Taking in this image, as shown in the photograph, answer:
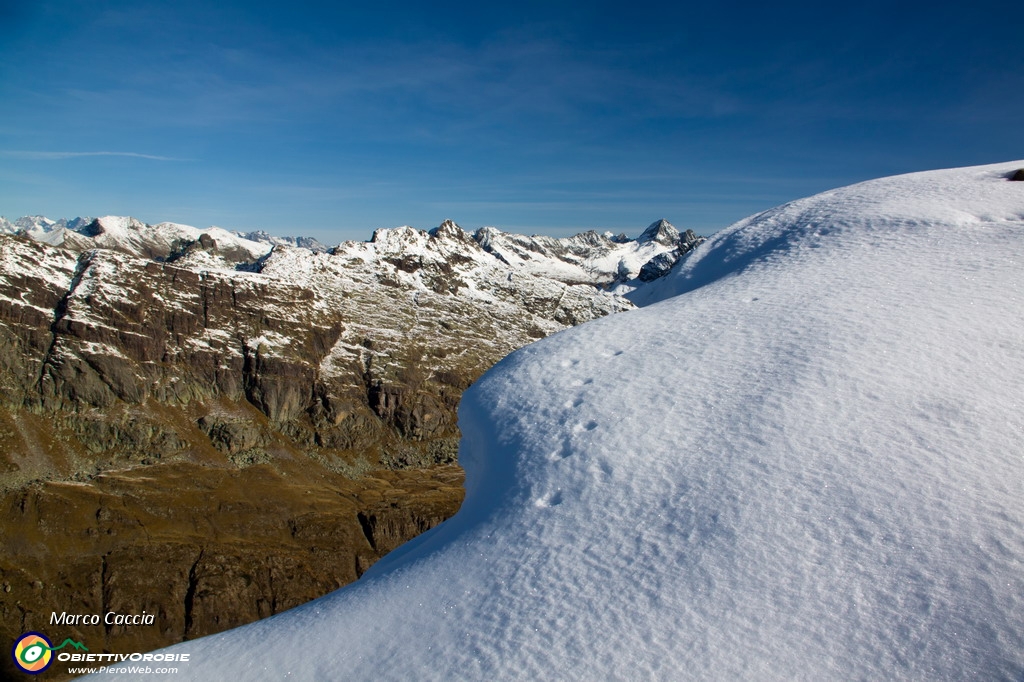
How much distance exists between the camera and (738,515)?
7.54 m

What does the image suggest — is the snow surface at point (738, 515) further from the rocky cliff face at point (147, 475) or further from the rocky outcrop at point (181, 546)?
the rocky cliff face at point (147, 475)

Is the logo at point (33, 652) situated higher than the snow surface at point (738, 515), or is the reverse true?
the snow surface at point (738, 515)

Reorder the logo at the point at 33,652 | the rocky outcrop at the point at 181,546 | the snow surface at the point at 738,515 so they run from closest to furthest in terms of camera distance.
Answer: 1. the snow surface at the point at 738,515
2. the logo at the point at 33,652
3. the rocky outcrop at the point at 181,546

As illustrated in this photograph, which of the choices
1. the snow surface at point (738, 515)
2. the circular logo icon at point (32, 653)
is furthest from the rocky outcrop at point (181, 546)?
the snow surface at point (738, 515)

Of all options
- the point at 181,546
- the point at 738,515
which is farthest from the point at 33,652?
the point at 181,546

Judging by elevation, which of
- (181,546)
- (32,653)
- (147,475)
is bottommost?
(181,546)

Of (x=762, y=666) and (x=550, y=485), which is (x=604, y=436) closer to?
(x=550, y=485)

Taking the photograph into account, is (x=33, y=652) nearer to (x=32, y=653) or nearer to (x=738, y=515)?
(x=32, y=653)

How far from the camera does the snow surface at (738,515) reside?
6.27m

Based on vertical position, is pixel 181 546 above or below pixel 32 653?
below

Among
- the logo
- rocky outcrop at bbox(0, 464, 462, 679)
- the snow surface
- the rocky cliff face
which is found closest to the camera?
the snow surface

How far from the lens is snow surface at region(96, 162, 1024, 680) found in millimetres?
6273

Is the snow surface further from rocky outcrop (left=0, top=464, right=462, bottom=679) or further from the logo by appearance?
rocky outcrop (left=0, top=464, right=462, bottom=679)

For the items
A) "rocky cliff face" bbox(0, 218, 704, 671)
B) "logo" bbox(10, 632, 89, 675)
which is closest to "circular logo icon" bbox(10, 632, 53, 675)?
"logo" bbox(10, 632, 89, 675)
